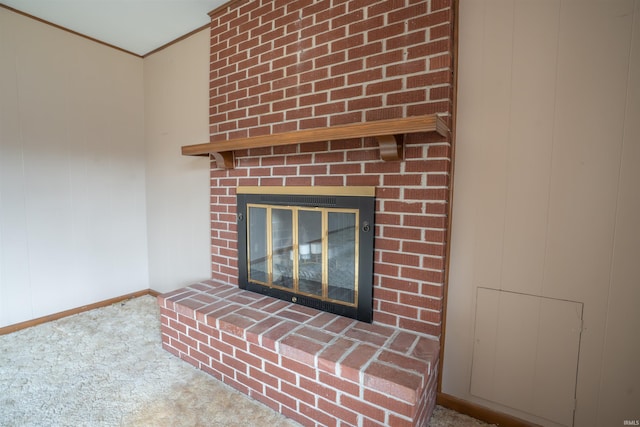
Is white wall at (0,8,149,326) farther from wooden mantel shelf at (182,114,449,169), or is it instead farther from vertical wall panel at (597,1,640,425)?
vertical wall panel at (597,1,640,425)

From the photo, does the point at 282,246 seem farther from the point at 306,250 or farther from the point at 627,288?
the point at 627,288

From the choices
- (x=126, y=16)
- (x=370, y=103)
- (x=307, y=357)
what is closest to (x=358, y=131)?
(x=370, y=103)

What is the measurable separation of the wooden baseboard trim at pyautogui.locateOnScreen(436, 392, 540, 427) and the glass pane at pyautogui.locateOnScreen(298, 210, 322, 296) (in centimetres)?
86

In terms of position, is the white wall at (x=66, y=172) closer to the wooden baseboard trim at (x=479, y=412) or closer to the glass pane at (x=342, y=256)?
the glass pane at (x=342, y=256)

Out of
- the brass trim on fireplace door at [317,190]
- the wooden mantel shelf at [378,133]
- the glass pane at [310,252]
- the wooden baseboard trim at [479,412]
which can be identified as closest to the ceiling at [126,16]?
the wooden mantel shelf at [378,133]

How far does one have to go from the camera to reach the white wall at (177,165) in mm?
2479

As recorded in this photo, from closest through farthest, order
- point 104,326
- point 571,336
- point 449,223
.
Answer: point 571,336
point 449,223
point 104,326

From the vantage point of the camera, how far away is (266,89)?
1.97 m

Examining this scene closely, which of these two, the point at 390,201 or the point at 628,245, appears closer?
the point at 628,245

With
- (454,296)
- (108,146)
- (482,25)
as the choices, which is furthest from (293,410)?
(108,146)

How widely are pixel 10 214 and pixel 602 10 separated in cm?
373

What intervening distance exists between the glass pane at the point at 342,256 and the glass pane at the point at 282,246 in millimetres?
311

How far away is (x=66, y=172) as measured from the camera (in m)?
2.52

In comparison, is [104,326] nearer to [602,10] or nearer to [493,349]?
[493,349]
